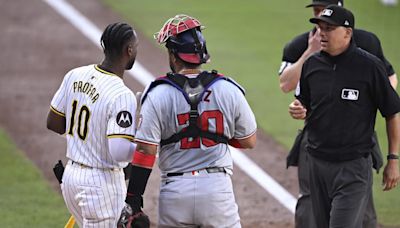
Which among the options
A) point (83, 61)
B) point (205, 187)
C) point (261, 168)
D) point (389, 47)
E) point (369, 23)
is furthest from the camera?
point (369, 23)

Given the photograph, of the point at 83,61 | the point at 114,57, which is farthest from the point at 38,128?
the point at 114,57

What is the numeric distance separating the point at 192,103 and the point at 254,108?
24.7 feet

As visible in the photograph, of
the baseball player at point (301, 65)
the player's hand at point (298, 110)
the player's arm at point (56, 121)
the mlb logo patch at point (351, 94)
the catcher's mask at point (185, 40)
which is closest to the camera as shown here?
the catcher's mask at point (185, 40)

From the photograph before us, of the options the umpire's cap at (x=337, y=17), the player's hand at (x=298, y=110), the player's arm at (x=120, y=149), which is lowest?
the player's arm at (x=120, y=149)

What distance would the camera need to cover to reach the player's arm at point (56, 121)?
6695 millimetres

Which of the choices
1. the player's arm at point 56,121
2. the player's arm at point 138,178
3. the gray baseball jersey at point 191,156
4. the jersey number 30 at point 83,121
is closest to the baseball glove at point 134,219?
the player's arm at point 138,178

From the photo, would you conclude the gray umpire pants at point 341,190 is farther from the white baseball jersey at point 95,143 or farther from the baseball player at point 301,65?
the white baseball jersey at point 95,143

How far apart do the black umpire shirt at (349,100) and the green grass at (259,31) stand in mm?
5168

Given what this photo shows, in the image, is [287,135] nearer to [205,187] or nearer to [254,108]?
[254,108]

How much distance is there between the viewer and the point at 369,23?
56.9 feet

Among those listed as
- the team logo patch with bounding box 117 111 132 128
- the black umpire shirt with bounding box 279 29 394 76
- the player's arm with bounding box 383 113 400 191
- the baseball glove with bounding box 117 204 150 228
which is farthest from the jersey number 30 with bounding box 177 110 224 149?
the black umpire shirt with bounding box 279 29 394 76

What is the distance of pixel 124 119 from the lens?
6262 millimetres

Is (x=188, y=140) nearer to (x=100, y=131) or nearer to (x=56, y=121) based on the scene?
(x=100, y=131)

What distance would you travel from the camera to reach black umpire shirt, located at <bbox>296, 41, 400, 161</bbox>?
717cm
